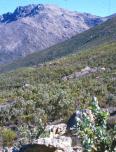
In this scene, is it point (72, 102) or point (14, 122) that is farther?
point (72, 102)

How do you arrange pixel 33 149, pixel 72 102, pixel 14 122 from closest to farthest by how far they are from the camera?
1. pixel 33 149
2. pixel 14 122
3. pixel 72 102

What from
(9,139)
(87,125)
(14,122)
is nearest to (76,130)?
(87,125)

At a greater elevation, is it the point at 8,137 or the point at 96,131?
the point at 96,131

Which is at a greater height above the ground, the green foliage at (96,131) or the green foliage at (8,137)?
the green foliage at (96,131)

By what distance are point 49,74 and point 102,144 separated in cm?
10740

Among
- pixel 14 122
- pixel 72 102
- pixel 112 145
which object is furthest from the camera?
pixel 72 102

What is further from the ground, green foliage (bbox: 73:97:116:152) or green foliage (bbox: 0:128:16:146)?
green foliage (bbox: 73:97:116:152)

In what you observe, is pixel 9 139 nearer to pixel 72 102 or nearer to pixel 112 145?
pixel 72 102

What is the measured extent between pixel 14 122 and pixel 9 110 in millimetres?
2728

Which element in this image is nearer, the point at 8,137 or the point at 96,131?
the point at 96,131

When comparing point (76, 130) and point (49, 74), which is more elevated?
point (49, 74)

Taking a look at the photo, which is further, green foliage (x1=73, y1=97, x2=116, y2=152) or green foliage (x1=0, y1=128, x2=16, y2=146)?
green foliage (x1=0, y1=128, x2=16, y2=146)

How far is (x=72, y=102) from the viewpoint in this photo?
3516 cm

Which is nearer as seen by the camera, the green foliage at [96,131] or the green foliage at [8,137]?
the green foliage at [96,131]
